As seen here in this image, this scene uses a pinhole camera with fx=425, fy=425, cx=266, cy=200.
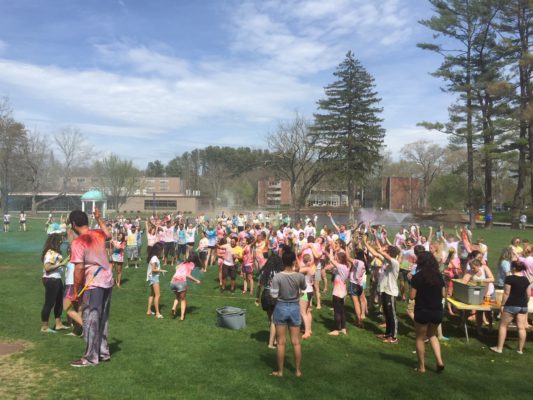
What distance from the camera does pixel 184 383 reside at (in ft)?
18.9

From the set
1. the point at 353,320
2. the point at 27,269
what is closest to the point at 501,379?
the point at 353,320

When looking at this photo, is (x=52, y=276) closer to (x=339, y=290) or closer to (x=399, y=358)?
(x=339, y=290)

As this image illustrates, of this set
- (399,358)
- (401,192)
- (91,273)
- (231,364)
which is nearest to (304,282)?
(231,364)

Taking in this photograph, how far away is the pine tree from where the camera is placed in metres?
43.3

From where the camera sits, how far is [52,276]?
7.61 meters

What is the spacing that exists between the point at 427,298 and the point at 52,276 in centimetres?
632

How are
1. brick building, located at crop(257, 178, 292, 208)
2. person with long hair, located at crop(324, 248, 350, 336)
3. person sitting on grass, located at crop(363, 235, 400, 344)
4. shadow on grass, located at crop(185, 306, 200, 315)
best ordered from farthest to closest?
brick building, located at crop(257, 178, 292, 208) < shadow on grass, located at crop(185, 306, 200, 315) < person with long hair, located at crop(324, 248, 350, 336) < person sitting on grass, located at crop(363, 235, 400, 344)

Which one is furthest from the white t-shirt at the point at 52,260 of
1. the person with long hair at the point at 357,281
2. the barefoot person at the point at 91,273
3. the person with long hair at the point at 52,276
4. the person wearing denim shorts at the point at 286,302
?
the person with long hair at the point at 357,281

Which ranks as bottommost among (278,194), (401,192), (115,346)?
(115,346)

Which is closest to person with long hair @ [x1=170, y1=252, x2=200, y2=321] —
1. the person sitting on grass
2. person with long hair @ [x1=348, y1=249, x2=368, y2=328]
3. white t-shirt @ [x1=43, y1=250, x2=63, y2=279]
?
white t-shirt @ [x1=43, y1=250, x2=63, y2=279]

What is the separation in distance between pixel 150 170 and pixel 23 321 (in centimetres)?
11568

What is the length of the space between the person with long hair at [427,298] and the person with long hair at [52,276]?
5.93 m

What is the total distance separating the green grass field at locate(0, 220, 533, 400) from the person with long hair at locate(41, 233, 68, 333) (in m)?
0.37

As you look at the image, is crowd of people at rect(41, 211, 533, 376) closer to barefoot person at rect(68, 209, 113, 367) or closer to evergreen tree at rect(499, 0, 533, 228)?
barefoot person at rect(68, 209, 113, 367)
